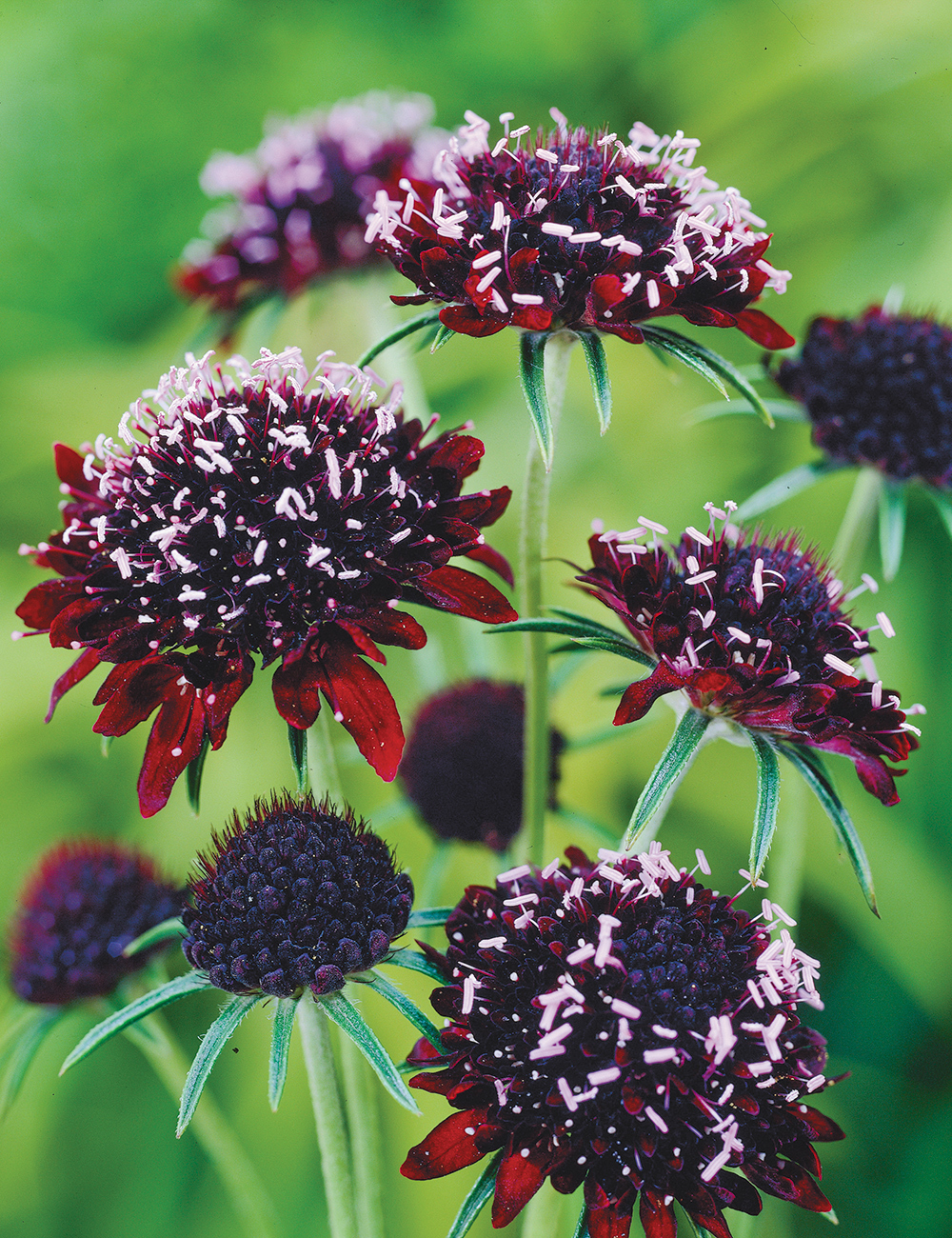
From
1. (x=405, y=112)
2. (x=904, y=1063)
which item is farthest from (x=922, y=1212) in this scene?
(x=405, y=112)

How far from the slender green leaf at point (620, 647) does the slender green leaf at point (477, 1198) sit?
0.29 m

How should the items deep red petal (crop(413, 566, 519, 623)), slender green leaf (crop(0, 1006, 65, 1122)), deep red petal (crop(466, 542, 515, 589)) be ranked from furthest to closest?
1. slender green leaf (crop(0, 1006, 65, 1122))
2. deep red petal (crop(466, 542, 515, 589))
3. deep red petal (crop(413, 566, 519, 623))

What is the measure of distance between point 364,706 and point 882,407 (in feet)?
1.96

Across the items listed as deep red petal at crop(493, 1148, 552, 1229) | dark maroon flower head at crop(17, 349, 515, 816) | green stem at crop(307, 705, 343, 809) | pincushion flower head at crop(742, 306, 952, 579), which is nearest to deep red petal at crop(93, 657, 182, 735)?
dark maroon flower head at crop(17, 349, 515, 816)

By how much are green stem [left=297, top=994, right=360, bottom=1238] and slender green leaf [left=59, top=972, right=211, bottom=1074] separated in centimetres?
7

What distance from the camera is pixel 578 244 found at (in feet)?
2.10

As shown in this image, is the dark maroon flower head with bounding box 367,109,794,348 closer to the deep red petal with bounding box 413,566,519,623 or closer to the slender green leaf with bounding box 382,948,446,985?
the deep red petal with bounding box 413,566,519,623

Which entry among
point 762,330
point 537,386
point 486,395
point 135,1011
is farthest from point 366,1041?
point 486,395

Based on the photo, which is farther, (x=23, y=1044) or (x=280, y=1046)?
(x=23, y=1044)

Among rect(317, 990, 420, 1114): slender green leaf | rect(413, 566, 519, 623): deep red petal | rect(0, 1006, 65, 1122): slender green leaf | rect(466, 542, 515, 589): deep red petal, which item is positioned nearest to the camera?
rect(317, 990, 420, 1114): slender green leaf

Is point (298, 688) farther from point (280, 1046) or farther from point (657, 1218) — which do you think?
point (657, 1218)

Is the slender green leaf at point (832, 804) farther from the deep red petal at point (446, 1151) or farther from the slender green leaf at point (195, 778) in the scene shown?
the slender green leaf at point (195, 778)

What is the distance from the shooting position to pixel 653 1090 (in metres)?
0.55

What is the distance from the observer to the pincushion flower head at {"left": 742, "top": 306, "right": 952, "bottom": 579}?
944 millimetres
